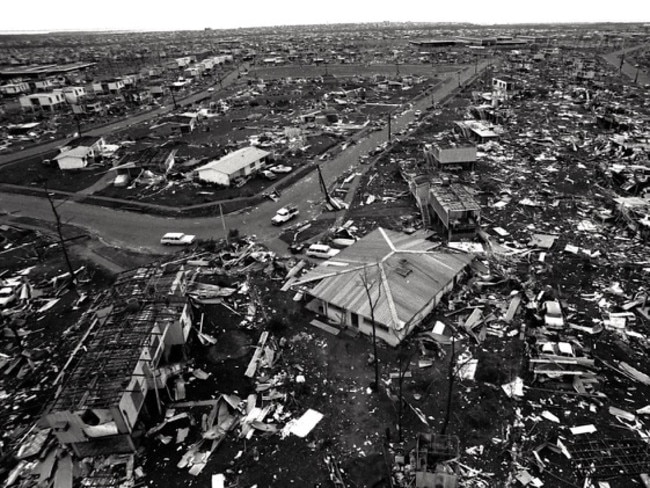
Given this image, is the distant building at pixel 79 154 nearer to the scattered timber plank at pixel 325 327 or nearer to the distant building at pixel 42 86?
the scattered timber plank at pixel 325 327

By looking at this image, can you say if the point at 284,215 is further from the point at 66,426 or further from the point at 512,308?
Result: the point at 66,426

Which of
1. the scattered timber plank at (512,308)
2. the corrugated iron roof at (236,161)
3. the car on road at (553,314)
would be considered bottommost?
the scattered timber plank at (512,308)

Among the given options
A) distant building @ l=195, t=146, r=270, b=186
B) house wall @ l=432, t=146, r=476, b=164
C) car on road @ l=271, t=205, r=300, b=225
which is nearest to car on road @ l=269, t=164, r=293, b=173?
distant building @ l=195, t=146, r=270, b=186

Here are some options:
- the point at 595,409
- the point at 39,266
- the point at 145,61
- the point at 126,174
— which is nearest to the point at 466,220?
the point at 595,409

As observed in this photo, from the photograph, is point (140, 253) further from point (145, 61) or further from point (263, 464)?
point (145, 61)

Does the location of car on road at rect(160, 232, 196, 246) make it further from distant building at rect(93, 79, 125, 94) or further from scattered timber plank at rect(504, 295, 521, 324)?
distant building at rect(93, 79, 125, 94)

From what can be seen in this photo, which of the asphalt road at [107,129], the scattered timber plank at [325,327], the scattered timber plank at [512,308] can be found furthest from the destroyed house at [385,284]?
the asphalt road at [107,129]

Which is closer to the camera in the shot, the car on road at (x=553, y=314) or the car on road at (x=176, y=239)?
the car on road at (x=553, y=314)
